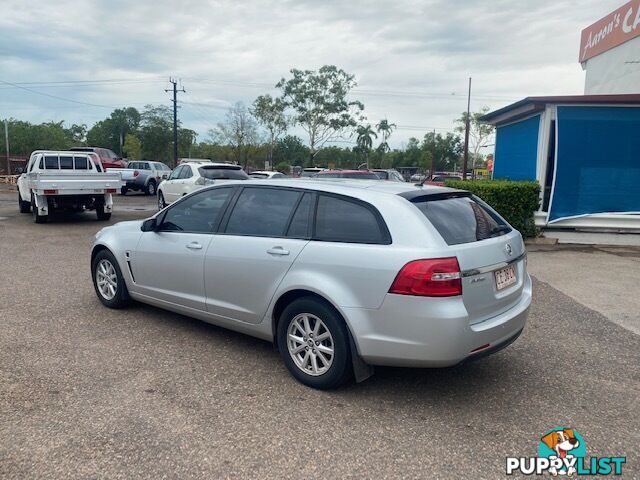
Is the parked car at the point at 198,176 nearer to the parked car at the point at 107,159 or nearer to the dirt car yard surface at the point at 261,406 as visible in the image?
the dirt car yard surface at the point at 261,406

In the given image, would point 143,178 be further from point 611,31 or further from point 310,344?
point 310,344

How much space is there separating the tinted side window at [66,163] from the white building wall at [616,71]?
62.4 ft

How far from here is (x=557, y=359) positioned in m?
4.40

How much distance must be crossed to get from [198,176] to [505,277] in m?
11.6

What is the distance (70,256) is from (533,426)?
8.04 metres

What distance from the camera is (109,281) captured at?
5.52 metres

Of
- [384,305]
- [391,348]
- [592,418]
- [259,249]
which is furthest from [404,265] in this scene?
[592,418]

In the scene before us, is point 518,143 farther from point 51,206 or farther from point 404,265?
point 51,206

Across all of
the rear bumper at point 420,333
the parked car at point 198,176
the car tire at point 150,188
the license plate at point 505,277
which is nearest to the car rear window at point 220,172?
the parked car at point 198,176

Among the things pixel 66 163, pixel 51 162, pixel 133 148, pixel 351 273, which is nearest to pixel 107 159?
pixel 66 163

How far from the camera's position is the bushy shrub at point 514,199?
10.6 metres

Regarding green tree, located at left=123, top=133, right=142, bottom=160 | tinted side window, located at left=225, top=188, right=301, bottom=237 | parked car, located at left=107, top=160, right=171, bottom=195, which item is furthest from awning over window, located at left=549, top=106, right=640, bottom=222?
green tree, located at left=123, top=133, right=142, bottom=160

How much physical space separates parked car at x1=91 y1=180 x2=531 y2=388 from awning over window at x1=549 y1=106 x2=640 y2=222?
312 inches

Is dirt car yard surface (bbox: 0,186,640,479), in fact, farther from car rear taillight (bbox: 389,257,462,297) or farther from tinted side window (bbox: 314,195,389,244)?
tinted side window (bbox: 314,195,389,244)
